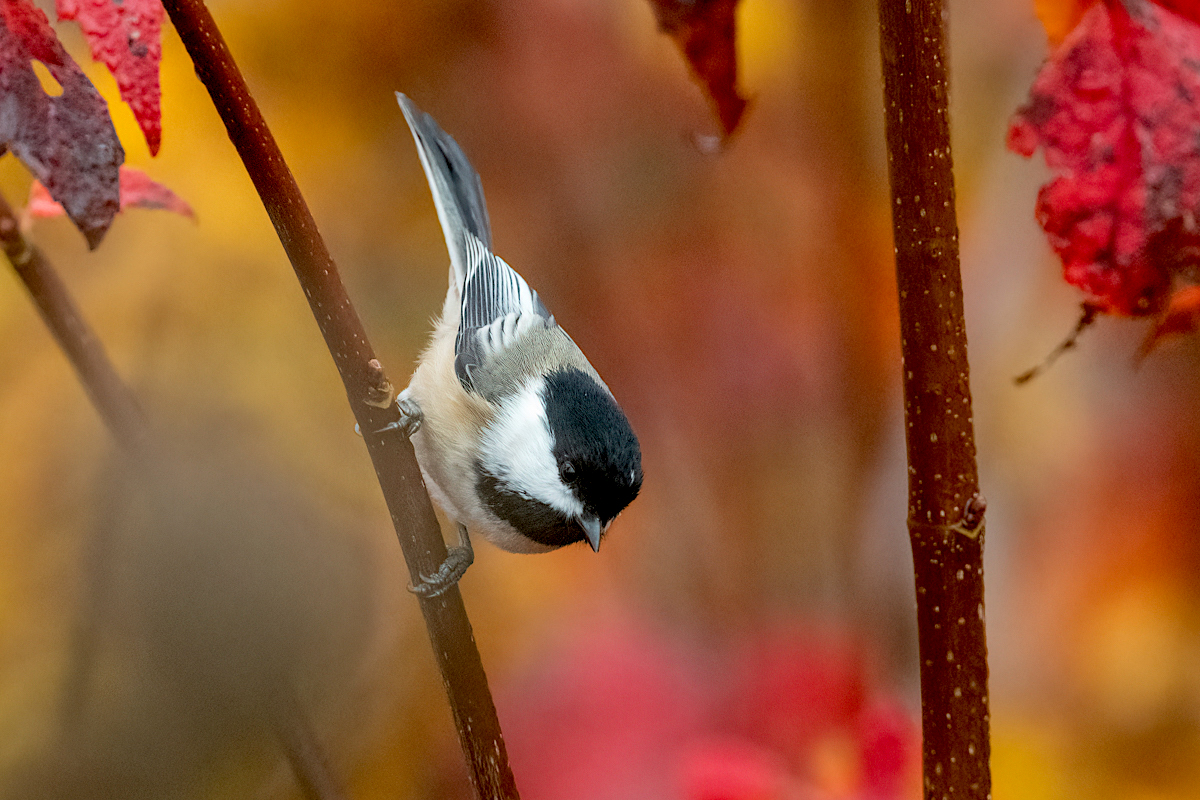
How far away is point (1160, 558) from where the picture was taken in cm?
63

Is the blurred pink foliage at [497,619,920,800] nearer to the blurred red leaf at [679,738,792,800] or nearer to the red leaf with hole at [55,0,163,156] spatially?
the blurred red leaf at [679,738,792,800]

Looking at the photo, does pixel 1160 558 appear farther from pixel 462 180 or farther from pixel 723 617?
pixel 462 180

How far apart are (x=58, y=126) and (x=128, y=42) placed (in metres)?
0.04

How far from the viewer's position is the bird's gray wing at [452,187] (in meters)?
0.65

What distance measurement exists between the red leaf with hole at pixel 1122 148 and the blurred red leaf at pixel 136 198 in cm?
36

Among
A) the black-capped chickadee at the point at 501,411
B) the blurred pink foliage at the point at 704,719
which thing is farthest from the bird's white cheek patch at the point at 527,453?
the blurred pink foliage at the point at 704,719

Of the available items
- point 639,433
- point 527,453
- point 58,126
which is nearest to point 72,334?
point 58,126

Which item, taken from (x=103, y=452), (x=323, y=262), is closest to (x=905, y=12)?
(x=323, y=262)

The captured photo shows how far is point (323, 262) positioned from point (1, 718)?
39cm

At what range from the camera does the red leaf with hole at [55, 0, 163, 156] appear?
0.30 metres

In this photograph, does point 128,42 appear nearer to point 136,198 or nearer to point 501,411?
point 136,198

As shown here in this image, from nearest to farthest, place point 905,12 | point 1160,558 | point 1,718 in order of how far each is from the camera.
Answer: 1. point 905,12
2. point 1,718
3. point 1160,558

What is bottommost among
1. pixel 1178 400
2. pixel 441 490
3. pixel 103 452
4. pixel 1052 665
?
pixel 1052 665

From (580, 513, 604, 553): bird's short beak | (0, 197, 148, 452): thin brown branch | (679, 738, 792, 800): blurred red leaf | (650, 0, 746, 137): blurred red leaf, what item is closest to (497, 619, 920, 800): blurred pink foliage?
(679, 738, 792, 800): blurred red leaf
